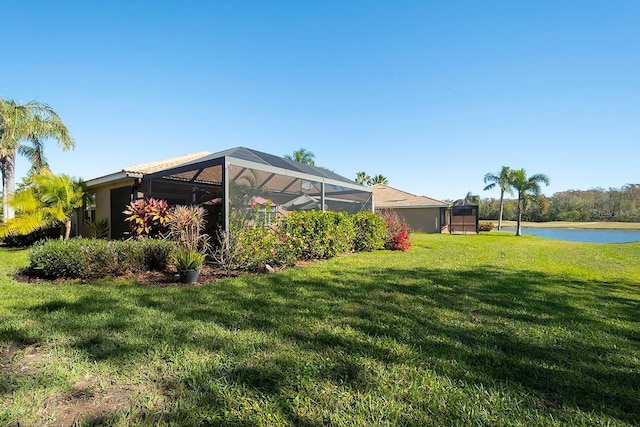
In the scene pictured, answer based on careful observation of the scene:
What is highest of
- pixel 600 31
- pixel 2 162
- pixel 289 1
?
pixel 289 1

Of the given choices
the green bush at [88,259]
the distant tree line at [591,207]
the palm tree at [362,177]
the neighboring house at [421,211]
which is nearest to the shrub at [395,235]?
the green bush at [88,259]

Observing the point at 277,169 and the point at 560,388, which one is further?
the point at 277,169

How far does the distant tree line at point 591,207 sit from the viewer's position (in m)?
41.5

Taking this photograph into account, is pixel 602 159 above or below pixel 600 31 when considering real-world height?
below

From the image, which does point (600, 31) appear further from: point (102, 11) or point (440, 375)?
point (102, 11)

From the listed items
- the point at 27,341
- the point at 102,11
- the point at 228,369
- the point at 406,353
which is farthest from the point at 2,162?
the point at 406,353

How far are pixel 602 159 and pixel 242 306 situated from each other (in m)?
20.8

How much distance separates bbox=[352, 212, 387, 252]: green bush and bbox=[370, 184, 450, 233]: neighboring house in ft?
44.8

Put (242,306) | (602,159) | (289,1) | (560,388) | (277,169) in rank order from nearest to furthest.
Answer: (560,388), (242,306), (277,169), (289,1), (602,159)

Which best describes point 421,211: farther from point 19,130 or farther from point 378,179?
point 19,130

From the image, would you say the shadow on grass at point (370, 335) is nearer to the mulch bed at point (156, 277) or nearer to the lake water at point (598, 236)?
the mulch bed at point (156, 277)

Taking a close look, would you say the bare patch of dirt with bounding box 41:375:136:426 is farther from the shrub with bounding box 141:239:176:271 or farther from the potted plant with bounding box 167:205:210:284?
the shrub with bounding box 141:239:176:271

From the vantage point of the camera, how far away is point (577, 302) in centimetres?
434

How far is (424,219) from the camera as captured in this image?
2475 centimetres
